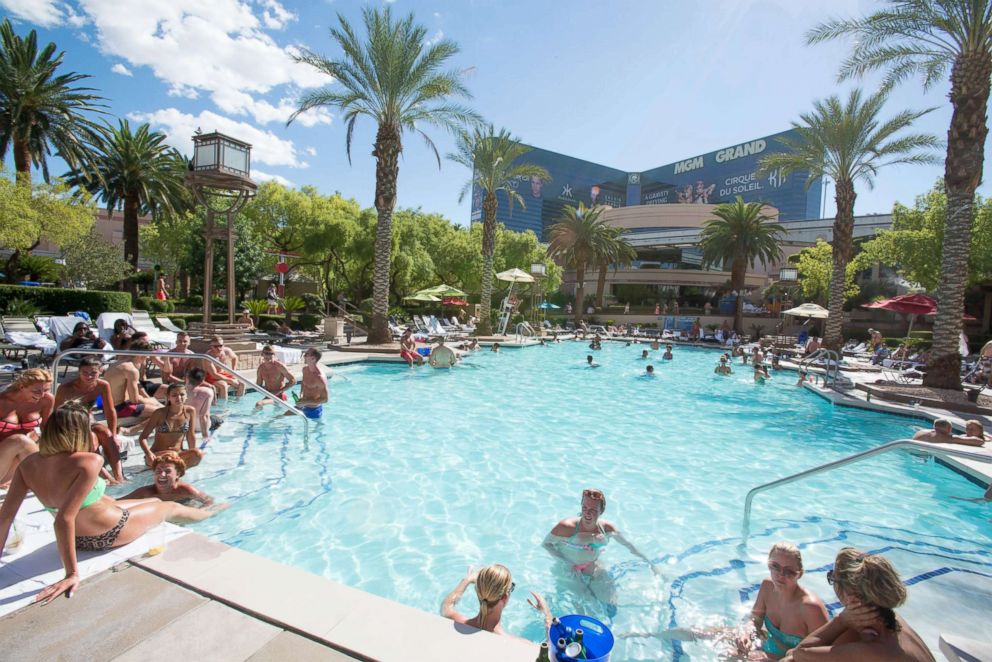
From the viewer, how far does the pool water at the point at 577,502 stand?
446cm

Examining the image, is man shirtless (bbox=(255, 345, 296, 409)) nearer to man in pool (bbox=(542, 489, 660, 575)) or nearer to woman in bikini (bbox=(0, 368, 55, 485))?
woman in bikini (bbox=(0, 368, 55, 485))

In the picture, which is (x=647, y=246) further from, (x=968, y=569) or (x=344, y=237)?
(x=968, y=569)

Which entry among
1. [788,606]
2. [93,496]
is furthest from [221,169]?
[788,606]

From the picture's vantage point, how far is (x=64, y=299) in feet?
56.3

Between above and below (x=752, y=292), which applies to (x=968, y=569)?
below

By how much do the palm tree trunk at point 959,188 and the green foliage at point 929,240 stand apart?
900 cm

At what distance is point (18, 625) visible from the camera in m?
2.55

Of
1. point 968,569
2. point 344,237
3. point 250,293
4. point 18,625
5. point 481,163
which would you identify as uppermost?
point 481,163

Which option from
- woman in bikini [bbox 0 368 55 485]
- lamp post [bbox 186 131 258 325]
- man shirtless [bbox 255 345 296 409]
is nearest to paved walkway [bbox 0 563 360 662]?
woman in bikini [bbox 0 368 55 485]

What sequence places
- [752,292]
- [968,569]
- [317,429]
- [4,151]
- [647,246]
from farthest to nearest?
1. [647,246]
2. [752,292]
3. [4,151]
4. [317,429]
5. [968,569]

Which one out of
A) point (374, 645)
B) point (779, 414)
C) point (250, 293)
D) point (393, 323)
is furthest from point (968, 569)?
point (250, 293)

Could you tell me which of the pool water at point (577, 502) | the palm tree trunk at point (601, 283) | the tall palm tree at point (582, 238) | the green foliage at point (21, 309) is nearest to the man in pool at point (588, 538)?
the pool water at point (577, 502)

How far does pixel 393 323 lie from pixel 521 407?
14553 millimetres

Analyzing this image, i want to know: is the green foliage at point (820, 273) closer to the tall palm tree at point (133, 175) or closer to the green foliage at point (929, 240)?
the green foliage at point (929, 240)
